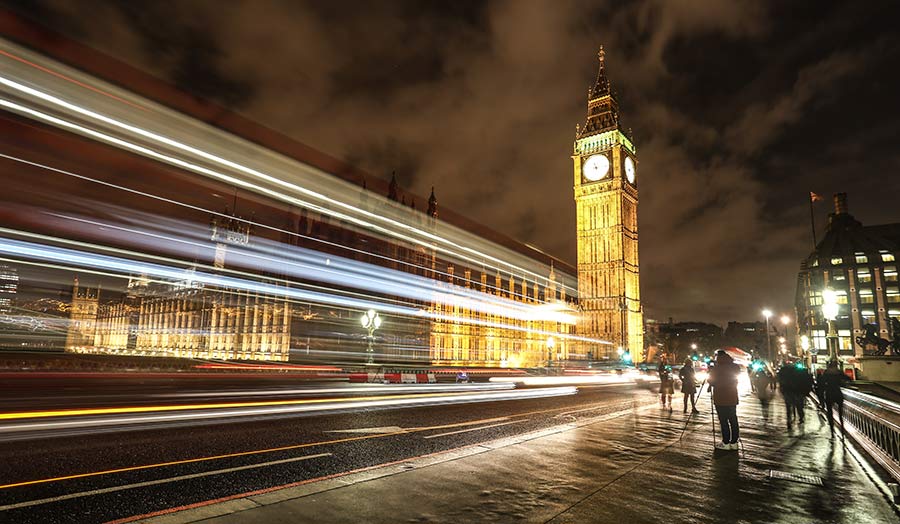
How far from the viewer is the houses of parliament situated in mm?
58344

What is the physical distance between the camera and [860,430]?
34.0 feet

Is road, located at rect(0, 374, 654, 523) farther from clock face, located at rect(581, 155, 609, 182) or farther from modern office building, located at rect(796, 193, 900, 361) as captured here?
modern office building, located at rect(796, 193, 900, 361)

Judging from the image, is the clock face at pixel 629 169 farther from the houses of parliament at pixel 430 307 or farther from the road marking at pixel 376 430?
the road marking at pixel 376 430

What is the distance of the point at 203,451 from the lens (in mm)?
8031

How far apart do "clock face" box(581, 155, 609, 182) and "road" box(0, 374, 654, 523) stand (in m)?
78.6

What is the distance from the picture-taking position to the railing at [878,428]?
7.23m

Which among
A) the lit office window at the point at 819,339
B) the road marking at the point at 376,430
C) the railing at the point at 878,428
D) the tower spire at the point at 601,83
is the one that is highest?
the tower spire at the point at 601,83

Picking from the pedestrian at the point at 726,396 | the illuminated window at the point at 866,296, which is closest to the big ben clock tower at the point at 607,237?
the illuminated window at the point at 866,296

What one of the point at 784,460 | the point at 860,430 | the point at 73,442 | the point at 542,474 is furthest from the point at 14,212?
the point at 860,430

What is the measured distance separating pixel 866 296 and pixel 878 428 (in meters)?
→ 96.5

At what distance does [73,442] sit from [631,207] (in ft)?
300

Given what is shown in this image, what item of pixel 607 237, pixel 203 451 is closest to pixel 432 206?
pixel 607 237

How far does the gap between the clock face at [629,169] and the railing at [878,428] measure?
8150cm

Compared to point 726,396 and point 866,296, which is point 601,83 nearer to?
point 866,296
